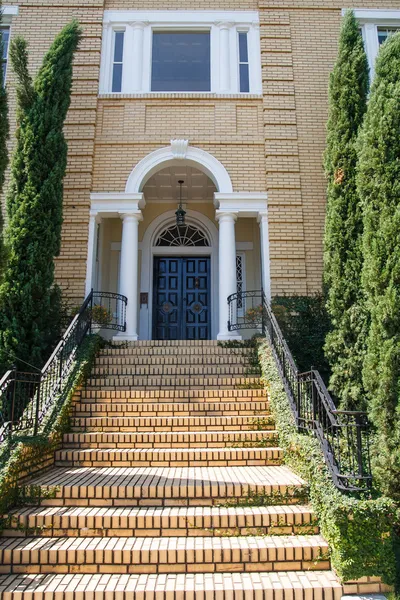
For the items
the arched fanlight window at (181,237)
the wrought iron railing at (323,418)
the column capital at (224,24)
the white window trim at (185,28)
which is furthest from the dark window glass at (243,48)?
the wrought iron railing at (323,418)

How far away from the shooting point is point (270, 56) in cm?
1049

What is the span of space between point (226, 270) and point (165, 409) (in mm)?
3727

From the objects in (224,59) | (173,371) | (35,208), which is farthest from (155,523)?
(224,59)

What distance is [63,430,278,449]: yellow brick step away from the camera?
599 centimetres

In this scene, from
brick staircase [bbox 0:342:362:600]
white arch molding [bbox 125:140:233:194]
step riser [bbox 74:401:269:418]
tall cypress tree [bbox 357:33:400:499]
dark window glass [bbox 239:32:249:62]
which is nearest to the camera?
brick staircase [bbox 0:342:362:600]

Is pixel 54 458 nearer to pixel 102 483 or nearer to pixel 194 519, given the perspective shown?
pixel 102 483

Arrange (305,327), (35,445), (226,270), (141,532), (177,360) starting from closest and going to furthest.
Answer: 1. (141,532)
2. (35,445)
3. (177,360)
4. (305,327)
5. (226,270)

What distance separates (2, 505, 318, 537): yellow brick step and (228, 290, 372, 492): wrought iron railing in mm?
587

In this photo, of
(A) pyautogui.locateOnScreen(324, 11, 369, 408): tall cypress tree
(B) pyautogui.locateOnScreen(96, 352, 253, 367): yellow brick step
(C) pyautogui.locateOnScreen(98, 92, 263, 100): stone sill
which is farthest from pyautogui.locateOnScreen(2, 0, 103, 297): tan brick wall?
(A) pyautogui.locateOnScreen(324, 11, 369, 408): tall cypress tree

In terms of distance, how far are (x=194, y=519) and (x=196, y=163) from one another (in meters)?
7.46

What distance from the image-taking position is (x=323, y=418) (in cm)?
592

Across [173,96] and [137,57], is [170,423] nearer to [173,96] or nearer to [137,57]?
[173,96]

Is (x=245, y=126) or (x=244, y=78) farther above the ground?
(x=244, y=78)

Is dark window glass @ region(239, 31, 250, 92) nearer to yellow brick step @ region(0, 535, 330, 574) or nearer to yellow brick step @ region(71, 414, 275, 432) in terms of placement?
yellow brick step @ region(71, 414, 275, 432)
